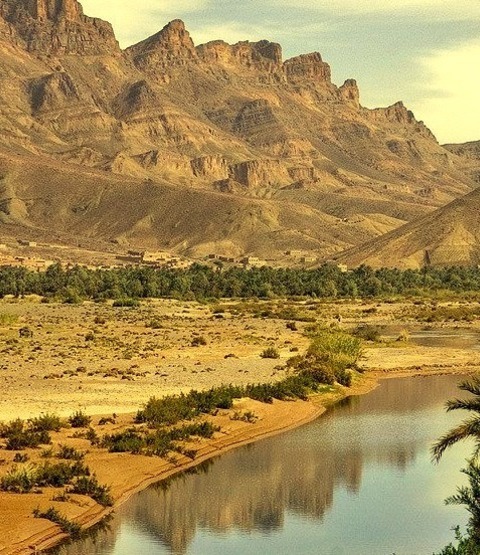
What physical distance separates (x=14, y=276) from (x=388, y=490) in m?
105

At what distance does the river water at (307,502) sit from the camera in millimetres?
24859

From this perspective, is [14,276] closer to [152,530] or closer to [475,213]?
[475,213]

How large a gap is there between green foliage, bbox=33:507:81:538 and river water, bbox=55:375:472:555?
1.45 feet

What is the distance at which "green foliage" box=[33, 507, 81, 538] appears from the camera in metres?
24.7

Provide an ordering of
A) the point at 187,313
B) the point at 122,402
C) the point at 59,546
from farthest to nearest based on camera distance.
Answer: the point at 187,313, the point at 122,402, the point at 59,546

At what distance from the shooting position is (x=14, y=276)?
430ft

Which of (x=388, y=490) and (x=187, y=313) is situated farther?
(x=187, y=313)

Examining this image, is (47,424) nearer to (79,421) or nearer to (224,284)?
(79,421)

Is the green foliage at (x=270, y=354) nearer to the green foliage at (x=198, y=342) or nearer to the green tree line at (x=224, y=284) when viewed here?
the green foliage at (x=198, y=342)

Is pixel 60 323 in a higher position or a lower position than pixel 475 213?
lower

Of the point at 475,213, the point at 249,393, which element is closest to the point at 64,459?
the point at 249,393

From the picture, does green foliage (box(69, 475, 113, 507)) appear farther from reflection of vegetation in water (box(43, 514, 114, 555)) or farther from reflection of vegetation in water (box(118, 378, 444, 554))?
reflection of vegetation in water (box(43, 514, 114, 555))

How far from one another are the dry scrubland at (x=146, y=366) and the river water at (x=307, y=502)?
1.06m

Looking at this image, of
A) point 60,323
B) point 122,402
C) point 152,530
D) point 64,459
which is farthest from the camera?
point 60,323
